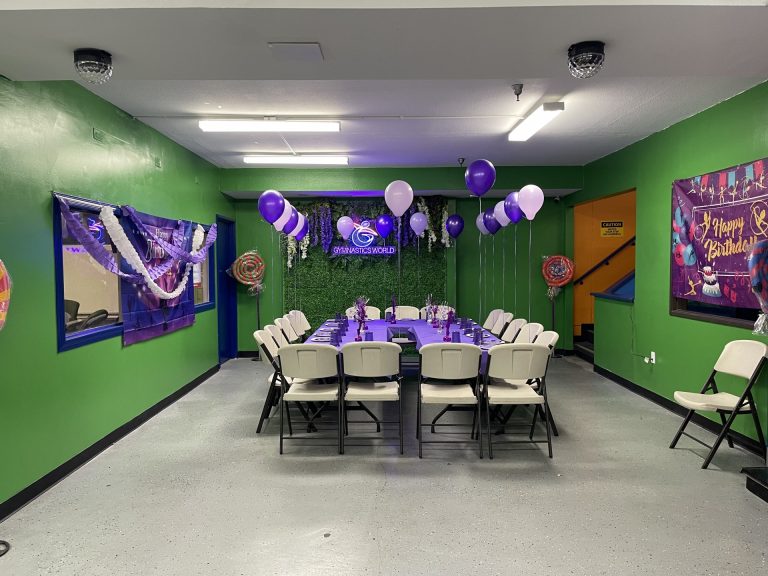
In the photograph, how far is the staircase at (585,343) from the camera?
770cm

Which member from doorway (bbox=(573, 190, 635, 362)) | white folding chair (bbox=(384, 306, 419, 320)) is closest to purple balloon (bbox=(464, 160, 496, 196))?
white folding chair (bbox=(384, 306, 419, 320))

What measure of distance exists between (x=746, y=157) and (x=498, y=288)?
14.5 ft

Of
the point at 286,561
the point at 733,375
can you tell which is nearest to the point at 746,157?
the point at 733,375

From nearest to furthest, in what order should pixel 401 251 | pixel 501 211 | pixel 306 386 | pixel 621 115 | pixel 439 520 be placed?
pixel 439 520 → pixel 306 386 → pixel 621 115 → pixel 501 211 → pixel 401 251

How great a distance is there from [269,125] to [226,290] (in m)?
3.88

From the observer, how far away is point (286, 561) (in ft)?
8.18

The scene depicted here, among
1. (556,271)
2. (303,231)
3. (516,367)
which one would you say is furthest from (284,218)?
(556,271)

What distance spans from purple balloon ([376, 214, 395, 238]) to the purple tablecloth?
1.53 metres

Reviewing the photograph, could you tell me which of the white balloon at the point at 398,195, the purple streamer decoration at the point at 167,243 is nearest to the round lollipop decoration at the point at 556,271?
the white balloon at the point at 398,195

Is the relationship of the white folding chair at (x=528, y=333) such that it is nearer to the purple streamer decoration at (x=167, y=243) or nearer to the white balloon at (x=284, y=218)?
the white balloon at (x=284, y=218)

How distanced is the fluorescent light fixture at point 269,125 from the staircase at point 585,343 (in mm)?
5396

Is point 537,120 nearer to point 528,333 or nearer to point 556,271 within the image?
Result: point 528,333

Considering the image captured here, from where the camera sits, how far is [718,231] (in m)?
4.26

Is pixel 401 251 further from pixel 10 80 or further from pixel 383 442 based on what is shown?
pixel 10 80
